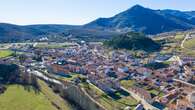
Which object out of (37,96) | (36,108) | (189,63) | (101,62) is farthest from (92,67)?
(36,108)

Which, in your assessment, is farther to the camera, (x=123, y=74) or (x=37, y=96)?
(x=123, y=74)

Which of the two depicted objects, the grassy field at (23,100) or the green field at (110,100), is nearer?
the grassy field at (23,100)

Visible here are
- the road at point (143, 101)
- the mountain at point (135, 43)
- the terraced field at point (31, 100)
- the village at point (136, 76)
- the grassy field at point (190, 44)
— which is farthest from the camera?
the mountain at point (135, 43)

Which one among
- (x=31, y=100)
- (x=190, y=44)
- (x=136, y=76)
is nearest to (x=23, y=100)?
(x=31, y=100)

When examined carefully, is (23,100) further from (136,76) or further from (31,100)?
(136,76)

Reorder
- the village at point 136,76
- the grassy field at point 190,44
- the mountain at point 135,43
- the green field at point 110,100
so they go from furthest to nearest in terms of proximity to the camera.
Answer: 1. the mountain at point 135,43
2. the grassy field at point 190,44
3. the village at point 136,76
4. the green field at point 110,100

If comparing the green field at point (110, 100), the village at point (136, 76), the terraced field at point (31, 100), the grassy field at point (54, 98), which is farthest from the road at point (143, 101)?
the grassy field at point (54, 98)

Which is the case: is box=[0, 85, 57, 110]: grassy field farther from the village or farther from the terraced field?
the village

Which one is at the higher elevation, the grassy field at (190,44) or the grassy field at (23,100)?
the grassy field at (190,44)

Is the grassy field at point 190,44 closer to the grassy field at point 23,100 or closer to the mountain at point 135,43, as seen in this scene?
the mountain at point 135,43

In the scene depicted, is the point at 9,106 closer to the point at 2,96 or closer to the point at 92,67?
the point at 2,96
